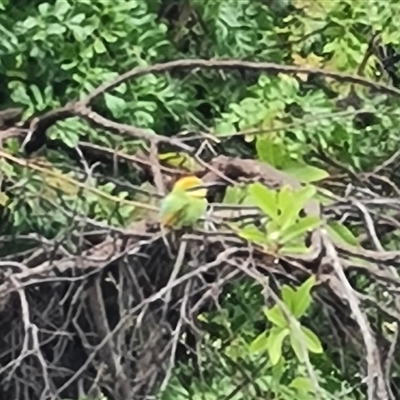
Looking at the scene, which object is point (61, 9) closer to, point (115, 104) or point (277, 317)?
point (115, 104)

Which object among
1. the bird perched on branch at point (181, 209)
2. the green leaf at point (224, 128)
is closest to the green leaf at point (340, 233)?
the bird perched on branch at point (181, 209)

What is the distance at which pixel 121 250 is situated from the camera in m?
1.04

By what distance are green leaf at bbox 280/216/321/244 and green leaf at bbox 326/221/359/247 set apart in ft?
0.30

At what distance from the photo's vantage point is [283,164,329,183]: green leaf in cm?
111

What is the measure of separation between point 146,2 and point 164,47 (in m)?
0.07

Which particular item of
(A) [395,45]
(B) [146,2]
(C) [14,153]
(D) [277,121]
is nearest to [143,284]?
(C) [14,153]

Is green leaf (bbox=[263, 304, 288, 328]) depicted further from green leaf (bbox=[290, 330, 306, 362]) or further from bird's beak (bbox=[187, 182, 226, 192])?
bird's beak (bbox=[187, 182, 226, 192])

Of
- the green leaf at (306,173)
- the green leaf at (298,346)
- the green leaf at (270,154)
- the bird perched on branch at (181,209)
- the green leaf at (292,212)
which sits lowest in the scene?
the green leaf at (270,154)

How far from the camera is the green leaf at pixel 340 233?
100 centimetres

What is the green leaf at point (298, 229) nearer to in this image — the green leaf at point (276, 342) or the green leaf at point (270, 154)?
the green leaf at point (276, 342)

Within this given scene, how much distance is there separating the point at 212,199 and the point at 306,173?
0.12 m

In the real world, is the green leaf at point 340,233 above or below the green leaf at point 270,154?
above

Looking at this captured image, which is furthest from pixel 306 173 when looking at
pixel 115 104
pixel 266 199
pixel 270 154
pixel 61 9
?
pixel 61 9

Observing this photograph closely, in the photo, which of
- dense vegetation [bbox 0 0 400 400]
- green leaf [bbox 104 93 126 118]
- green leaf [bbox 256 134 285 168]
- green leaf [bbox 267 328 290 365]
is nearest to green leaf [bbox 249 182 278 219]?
dense vegetation [bbox 0 0 400 400]
